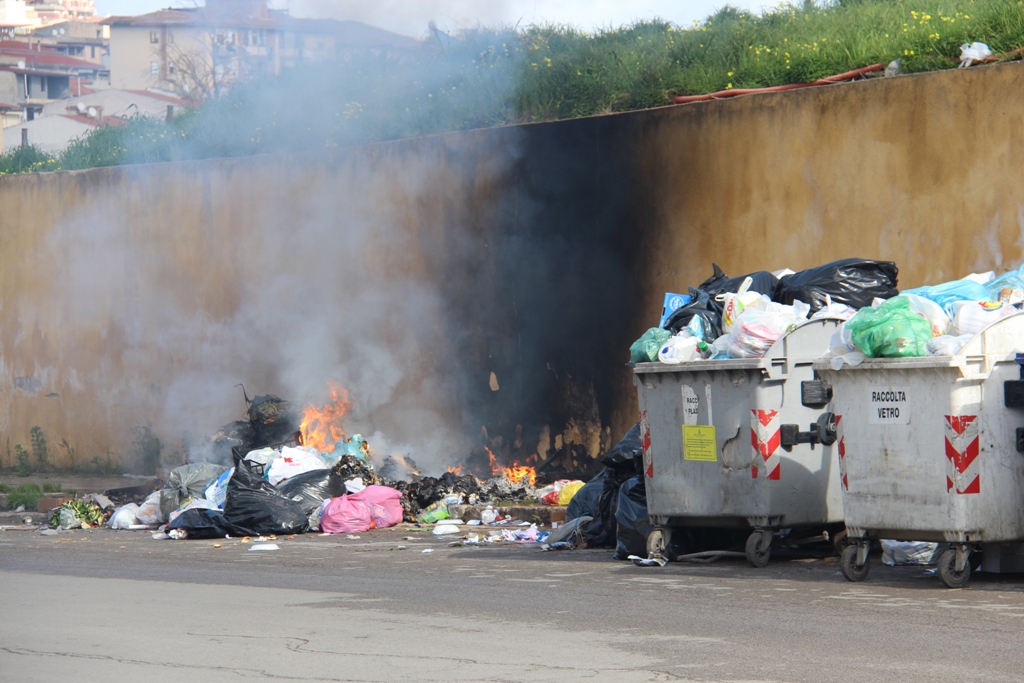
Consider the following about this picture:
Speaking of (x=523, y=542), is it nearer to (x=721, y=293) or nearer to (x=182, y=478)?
(x=721, y=293)

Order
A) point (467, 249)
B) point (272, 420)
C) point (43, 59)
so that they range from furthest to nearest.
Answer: point (43, 59) → point (272, 420) → point (467, 249)

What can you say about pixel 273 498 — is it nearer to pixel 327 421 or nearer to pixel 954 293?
pixel 327 421

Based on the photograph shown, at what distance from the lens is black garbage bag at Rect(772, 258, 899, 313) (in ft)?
28.0

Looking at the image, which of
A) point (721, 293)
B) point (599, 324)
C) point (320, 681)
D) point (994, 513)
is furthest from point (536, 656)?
point (599, 324)

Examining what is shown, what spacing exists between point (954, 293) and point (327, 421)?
751cm

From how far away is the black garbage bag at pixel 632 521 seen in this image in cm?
841

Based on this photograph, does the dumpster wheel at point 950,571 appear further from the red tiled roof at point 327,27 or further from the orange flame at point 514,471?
the red tiled roof at point 327,27

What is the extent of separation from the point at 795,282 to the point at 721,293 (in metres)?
0.49

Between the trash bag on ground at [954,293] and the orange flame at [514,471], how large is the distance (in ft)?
16.0

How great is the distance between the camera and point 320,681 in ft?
16.1

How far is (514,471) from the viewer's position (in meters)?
12.2

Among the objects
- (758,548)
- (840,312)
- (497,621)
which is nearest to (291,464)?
(758,548)

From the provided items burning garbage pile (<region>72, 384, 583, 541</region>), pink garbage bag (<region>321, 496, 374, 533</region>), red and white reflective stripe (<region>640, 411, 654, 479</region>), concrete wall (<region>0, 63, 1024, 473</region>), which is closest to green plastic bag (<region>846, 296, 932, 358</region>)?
red and white reflective stripe (<region>640, 411, 654, 479</region>)

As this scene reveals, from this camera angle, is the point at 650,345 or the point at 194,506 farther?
the point at 194,506
